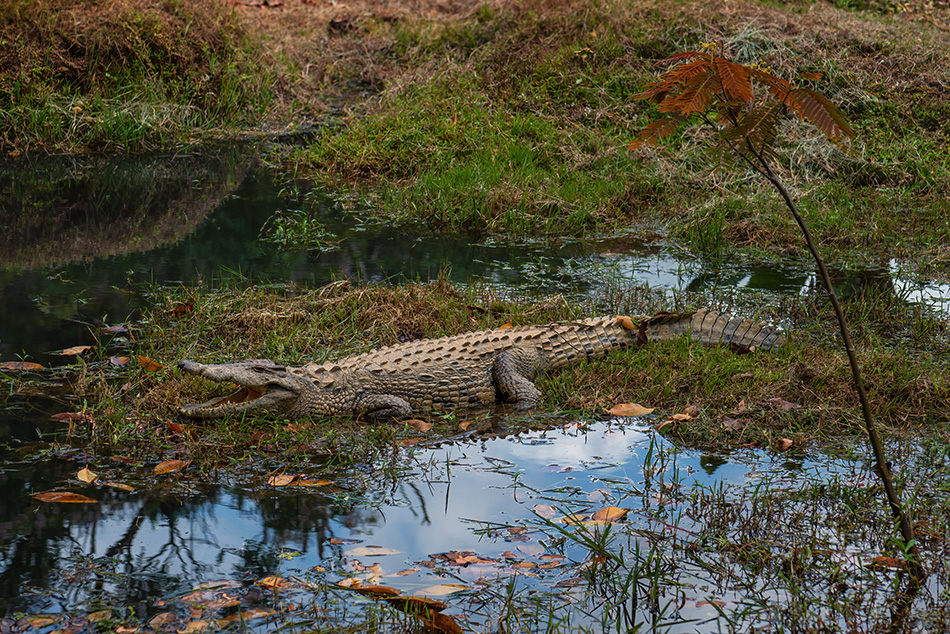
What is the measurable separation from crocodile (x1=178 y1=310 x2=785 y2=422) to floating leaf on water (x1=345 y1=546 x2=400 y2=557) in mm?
1515

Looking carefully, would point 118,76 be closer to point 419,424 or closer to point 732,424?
point 419,424

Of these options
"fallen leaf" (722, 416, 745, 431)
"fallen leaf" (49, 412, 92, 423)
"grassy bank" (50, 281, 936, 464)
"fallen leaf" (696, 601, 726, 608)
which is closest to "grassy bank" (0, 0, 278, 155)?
"grassy bank" (50, 281, 936, 464)

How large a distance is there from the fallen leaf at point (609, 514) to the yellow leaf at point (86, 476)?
7.82 ft

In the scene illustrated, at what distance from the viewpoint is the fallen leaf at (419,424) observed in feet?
16.9

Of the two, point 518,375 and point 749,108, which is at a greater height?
point 749,108

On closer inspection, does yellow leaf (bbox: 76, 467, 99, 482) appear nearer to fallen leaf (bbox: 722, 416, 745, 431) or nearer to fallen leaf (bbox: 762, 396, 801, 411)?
fallen leaf (bbox: 722, 416, 745, 431)

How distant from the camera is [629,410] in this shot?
5.19 m

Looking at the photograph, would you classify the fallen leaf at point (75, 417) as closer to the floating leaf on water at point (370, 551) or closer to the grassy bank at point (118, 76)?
the floating leaf on water at point (370, 551)

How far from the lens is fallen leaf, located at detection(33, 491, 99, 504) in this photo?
4.14m

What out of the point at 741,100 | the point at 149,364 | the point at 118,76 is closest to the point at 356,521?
the point at 149,364

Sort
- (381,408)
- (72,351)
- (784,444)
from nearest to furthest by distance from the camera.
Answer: (784,444)
(381,408)
(72,351)

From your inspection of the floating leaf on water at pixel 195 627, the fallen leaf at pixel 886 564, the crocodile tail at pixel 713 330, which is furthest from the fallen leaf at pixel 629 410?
the floating leaf on water at pixel 195 627

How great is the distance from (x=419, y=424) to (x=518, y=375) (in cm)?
74

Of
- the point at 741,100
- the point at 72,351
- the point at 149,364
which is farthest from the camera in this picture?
the point at 72,351
